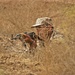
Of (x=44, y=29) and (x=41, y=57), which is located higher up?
(x=44, y=29)

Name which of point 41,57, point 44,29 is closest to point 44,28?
point 44,29

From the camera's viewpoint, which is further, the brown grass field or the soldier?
the soldier

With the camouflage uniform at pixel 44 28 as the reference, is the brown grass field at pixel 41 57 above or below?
below

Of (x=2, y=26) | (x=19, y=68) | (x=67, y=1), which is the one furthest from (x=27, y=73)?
(x=67, y=1)

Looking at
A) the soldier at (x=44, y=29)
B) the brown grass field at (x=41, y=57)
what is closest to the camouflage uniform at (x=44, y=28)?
the soldier at (x=44, y=29)

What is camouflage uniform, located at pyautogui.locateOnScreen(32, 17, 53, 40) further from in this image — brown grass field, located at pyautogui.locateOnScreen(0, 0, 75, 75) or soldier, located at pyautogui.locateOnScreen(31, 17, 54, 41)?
brown grass field, located at pyautogui.locateOnScreen(0, 0, 75, 75)

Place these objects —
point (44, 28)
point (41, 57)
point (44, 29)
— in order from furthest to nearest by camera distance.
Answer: point (44, 28)
point (44, 29)
point (41, 57)

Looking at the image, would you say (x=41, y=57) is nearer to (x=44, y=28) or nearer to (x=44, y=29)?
(x=44, y=29)

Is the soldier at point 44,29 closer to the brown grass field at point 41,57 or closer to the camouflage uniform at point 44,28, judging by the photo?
the camouflage uniform at point 44,28

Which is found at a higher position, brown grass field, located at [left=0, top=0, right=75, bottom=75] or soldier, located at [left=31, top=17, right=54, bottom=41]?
soldier, located at [left=31, top=17, right=54, bottom=41]

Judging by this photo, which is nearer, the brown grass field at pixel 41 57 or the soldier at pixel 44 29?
the brown grass field at pixel 41 57

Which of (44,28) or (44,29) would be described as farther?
(44,28)

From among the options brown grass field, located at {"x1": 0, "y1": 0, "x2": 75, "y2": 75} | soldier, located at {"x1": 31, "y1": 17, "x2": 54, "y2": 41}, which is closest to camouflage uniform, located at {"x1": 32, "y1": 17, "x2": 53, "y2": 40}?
soldier, located at {"x1": 31, "y1": 17, "x2": 54, "y2": 41}

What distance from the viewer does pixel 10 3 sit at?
15953 mm
